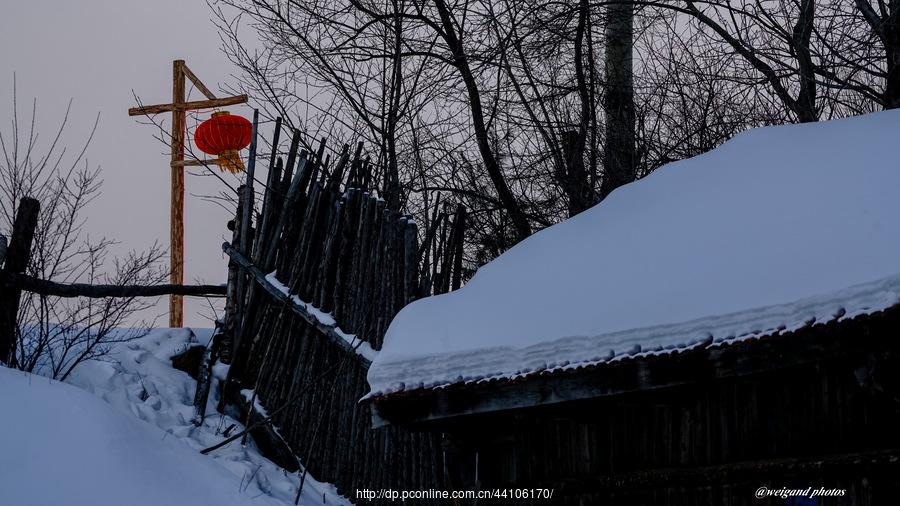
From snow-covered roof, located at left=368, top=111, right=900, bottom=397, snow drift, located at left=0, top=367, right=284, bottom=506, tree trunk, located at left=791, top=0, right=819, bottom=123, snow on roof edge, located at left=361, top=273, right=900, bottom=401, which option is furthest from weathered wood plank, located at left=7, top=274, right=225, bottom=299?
tree trunk, located at left=791, top=0, right=819, bottom=123

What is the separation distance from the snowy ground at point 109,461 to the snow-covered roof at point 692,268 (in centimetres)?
164

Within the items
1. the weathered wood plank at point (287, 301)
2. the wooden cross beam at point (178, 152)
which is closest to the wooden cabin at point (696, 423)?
the weathered wood plank at point (287, 301)

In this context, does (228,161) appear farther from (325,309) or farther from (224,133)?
(325,309)

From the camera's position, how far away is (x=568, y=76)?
35.2 ft

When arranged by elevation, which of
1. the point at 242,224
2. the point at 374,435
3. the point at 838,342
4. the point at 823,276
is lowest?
the point at 374,435

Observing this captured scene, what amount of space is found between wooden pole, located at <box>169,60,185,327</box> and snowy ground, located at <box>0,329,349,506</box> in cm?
525

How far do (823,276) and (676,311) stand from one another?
586 millimetres

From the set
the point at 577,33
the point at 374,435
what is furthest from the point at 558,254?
the point at 577,33

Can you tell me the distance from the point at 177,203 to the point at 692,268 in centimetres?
1072

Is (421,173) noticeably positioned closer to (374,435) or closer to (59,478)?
(374,435)

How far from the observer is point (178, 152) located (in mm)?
14258

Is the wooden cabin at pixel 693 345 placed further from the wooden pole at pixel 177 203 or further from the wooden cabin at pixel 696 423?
the wooden pole at pixel 177 203

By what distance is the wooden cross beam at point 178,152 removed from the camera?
1277 centimetres

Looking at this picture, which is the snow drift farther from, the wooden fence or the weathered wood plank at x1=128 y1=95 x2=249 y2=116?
the weathered wood plank at x1=128 y1=95 x2=249 y2=116
